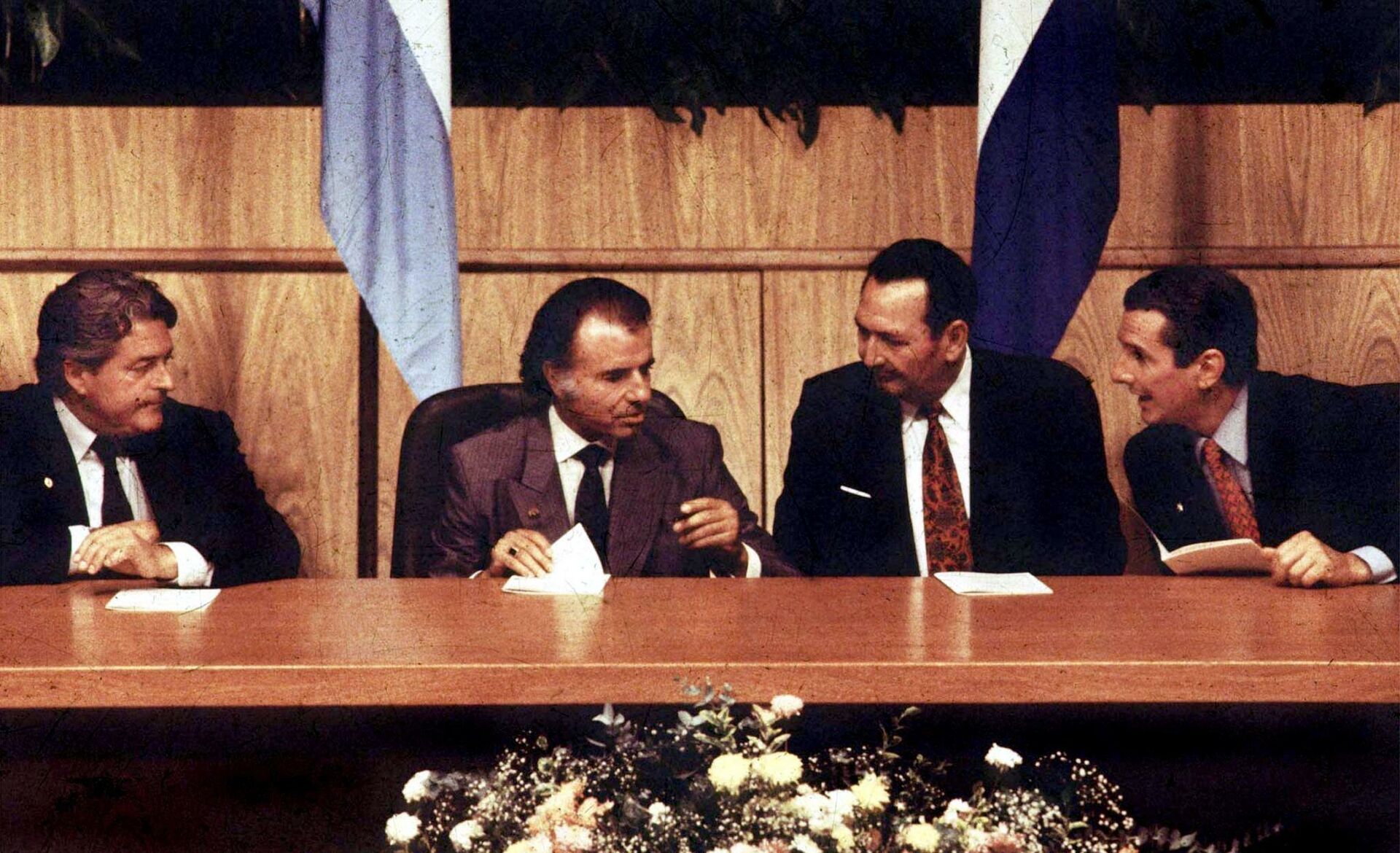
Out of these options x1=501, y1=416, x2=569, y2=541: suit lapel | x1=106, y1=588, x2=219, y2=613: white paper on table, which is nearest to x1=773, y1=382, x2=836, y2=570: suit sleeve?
x1=501, y1=416, x2=569, y2=541: suit lapel

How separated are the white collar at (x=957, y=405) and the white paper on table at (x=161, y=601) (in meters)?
1.71

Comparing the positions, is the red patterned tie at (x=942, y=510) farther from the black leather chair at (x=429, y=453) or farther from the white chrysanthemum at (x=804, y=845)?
the white chrysanthemum at (x=804, y=845)

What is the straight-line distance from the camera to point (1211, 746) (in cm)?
268

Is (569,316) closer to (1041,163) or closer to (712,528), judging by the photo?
(712,528)

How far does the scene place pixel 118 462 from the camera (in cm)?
332

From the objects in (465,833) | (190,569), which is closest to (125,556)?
(190,569)

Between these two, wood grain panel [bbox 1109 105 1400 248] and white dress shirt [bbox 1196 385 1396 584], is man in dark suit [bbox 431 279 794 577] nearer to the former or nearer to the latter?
white dress shirt [bbox 1196 385 1396 584]

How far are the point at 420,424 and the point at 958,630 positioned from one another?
1.48 m

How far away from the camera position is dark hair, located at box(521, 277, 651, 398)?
11.4 feet

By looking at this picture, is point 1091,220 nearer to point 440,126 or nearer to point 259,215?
point 440,126

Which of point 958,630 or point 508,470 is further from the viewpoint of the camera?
point 508,470

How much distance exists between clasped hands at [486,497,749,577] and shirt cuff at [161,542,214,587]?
65 centimetres

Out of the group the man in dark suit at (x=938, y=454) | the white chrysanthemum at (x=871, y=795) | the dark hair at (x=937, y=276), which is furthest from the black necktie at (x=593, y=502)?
the white chrysanthemum at (x=871, y=795)

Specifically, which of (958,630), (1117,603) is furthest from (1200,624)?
(958,630)
